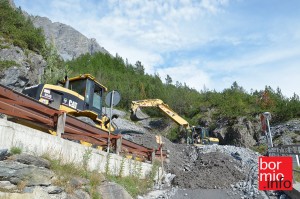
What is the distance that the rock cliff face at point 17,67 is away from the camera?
22.5 metres

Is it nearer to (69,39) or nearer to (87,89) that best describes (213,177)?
(87,89)

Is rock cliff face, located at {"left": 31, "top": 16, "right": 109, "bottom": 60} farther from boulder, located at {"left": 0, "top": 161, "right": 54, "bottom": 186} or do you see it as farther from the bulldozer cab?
boulder, located at {"left": 0, "top": 161, "right": 54, "bottom": 186}

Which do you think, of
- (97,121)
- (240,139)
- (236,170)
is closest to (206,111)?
(240,139)

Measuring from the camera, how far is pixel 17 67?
2347 cm

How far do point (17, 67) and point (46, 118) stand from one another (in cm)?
1775

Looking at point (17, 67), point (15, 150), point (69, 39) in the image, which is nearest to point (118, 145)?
point (15, 150)

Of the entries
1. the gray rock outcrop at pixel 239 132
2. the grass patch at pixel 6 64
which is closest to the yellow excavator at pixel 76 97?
the grass patch at pixel 6 64

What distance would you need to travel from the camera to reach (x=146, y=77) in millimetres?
72000

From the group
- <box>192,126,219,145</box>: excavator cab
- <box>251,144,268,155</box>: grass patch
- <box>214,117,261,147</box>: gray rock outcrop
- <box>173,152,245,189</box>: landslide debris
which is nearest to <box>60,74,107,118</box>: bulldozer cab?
<box>173,152,245,189</box>: landslide debris

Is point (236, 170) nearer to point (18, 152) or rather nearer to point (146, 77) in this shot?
point (18, 152)

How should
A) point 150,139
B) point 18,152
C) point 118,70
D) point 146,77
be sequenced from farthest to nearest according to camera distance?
point 118,70 → point 146,77 → point 150,139 → point 18,152

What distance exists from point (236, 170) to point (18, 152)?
11.6 m

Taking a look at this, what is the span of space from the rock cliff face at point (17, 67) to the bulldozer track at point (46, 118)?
14840 mm

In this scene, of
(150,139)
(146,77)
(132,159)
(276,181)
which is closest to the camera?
(276,181)
